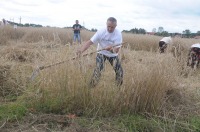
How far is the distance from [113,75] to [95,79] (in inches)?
25.0

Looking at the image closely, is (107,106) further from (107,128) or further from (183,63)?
(183,63)

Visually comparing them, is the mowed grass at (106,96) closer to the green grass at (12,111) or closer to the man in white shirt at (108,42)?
the green grass at (12,111)

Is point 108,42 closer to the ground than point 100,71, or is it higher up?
higher up

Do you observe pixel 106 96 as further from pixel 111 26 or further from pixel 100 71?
pixel 111 26

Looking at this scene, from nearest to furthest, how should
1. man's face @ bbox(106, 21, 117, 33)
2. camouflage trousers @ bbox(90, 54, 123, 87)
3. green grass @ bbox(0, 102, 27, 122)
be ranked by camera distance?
green grass @ bbox(0, 102, 27, 122)
camouflage trousers @ bbox(90, 54, 123, 87)
man's face @ bbox(106, 21, 117, 33)

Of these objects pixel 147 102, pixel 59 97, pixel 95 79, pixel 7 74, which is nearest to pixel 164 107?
pixel 147 102

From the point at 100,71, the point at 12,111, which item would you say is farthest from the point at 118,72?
the point at 12,111

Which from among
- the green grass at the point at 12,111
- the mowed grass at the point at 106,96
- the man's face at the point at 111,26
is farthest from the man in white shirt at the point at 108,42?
the green grass at the point at 12,111

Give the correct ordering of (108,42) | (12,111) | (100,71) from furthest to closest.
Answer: (108,42) < (100,71) < (12,111)

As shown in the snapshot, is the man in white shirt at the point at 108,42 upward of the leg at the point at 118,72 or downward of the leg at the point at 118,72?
upward

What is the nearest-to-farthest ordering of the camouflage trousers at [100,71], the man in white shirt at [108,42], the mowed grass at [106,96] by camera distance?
1. the mowed grass at [106,96]
2. the camouflage trousers at [100,71]
3. the man in white shirt at [108,42]

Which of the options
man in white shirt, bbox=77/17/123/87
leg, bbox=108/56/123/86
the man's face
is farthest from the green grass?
the man's face

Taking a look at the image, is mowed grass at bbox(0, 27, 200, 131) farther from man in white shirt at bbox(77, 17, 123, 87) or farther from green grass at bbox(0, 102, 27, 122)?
man in white shirt at bbox(77, 17, 123, 87)

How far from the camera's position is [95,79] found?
5211 millimetres
